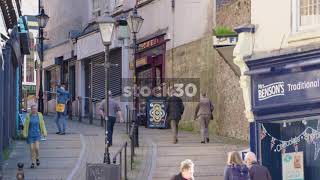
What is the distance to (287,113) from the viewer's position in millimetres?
14000

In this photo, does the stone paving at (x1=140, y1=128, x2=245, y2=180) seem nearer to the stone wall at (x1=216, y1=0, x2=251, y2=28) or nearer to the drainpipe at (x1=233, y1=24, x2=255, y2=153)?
the drainpipe at (x1=233, y1=24, x2=255, y2=153)

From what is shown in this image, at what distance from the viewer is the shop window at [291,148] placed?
13.6 m

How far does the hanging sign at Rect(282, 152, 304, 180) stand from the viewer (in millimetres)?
13961

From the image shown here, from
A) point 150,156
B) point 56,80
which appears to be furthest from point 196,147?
point 56,80

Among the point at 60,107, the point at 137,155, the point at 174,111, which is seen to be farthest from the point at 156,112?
the point at 137,155

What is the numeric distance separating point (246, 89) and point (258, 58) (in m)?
0.83

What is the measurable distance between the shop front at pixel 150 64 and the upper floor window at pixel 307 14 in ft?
52.3

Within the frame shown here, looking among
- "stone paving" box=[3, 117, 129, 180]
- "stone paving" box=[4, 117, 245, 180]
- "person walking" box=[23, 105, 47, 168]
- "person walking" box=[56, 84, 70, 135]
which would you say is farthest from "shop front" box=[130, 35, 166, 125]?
"person walking" box=[23, 105, 47, 168]

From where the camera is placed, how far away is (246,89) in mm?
15117

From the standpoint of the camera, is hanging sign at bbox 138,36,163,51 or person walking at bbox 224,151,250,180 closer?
person walking at bbox 224,151,250,180

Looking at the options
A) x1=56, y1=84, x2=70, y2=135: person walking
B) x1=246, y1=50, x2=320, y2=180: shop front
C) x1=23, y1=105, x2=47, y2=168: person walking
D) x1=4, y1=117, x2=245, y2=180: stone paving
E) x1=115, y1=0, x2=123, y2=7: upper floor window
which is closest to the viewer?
x1=246, y1=50, x2=320, y2=180: shop front

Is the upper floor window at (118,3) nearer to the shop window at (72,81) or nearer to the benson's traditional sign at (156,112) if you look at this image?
the shop window at (72,81)

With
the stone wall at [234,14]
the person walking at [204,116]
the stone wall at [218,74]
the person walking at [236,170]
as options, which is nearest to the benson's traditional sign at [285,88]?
the person walking at [236,170]

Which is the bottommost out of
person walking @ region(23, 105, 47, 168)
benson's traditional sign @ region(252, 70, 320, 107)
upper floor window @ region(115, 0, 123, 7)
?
person walking @ region(23, 105, 47, 168)
